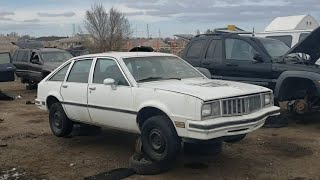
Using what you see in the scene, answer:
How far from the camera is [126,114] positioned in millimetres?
6262

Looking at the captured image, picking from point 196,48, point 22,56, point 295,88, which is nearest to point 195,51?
point 196,48

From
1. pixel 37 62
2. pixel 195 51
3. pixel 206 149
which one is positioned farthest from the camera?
pixel 37 62

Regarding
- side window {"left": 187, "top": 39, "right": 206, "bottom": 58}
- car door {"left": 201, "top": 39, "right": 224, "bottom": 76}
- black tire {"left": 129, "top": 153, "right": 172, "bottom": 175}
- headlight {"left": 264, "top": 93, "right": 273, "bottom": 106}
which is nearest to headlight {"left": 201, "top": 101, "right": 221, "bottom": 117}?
black tire {"left": 129, "top": 153, "right": 172, "bottom": 175}

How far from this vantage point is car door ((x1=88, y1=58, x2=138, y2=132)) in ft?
20.5

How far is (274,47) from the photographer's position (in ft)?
31.5

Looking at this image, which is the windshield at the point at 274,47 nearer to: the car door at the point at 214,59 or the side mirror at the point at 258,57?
the side mirror at the point at 258,57

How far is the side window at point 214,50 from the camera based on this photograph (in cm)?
978

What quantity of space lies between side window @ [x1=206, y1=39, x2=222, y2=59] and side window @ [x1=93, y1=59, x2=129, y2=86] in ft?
11.5

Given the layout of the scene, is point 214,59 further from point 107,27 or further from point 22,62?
point 107,27

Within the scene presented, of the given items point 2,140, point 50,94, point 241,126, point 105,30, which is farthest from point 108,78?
point 105,30

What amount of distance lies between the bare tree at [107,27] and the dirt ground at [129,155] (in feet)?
88.8

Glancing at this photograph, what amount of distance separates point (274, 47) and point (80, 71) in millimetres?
4421

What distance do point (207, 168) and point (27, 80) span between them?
13.7 m

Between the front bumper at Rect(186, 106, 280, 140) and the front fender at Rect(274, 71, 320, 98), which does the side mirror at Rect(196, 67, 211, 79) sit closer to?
the front fender at Rect(274, 71, 320, 98)
